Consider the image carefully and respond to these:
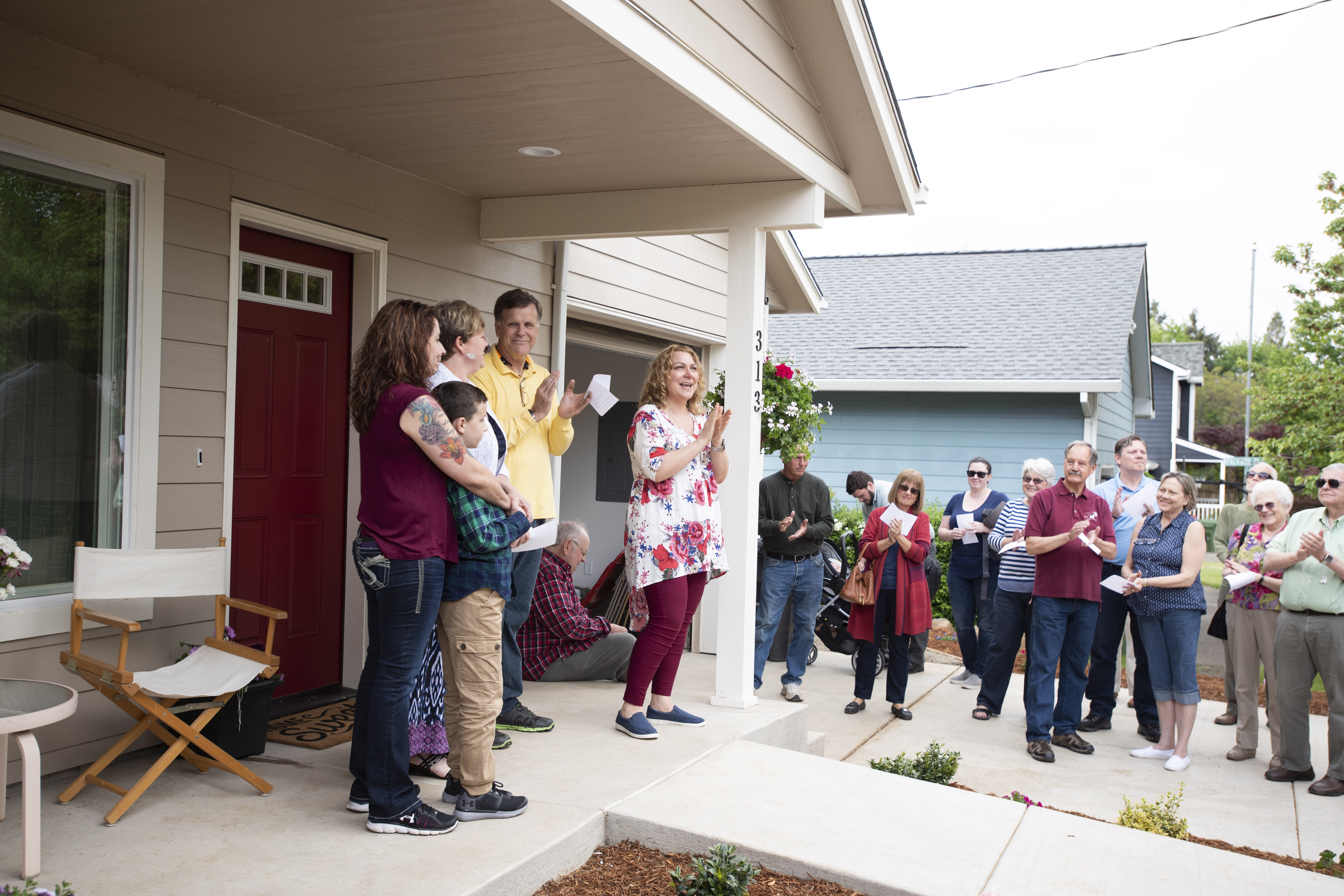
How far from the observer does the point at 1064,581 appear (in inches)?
216

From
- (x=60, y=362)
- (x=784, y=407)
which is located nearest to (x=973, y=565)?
(x=784, y=407)

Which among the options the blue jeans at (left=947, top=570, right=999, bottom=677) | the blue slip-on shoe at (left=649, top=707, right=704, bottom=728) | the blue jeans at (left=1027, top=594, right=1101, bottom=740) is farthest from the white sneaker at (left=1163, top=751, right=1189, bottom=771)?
the blue slip-on shoe at (left=649, top=707, right=704, bottom=728)

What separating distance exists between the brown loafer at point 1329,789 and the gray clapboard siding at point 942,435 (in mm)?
7296

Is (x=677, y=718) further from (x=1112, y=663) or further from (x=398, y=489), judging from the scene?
(x=1112, y=663)

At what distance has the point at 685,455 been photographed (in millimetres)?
4000

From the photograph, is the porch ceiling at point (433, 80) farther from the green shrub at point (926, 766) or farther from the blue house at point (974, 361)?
the blue house at point (974, 361)

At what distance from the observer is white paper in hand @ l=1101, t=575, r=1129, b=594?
5.57m

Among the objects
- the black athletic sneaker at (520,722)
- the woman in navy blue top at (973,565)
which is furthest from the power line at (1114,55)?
the black athletic sneaker at (520,722)

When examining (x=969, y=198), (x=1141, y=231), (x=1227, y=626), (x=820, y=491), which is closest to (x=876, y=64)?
(x=820, y=491)

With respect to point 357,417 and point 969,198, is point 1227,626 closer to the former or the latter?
point 357,417

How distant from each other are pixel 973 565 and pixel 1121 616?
1231 millimetres

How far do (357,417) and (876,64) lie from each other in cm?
340

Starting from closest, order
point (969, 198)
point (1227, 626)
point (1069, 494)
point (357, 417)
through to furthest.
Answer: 1. point (357, 417)
2. point (1069, 494)
3. point (1227, 626)
4. point (969, 198)

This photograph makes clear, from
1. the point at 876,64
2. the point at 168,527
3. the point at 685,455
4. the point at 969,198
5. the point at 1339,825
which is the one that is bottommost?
the point at 1339,825
